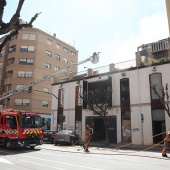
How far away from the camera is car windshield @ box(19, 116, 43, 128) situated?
1402 centimetres

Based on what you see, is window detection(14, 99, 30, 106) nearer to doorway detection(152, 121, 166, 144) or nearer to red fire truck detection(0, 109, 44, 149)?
red fire truck detection(0, 109, 44, 149)

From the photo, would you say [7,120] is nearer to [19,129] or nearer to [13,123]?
[13,123]

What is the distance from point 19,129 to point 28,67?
26483mm

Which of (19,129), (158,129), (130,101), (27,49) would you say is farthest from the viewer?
(27,49)

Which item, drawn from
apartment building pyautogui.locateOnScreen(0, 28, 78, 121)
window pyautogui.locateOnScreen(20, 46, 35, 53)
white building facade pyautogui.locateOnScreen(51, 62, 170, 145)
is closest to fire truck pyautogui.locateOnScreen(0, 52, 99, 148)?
white building facade pyautogui.locateOnScreen(51, 62, 170, 145)

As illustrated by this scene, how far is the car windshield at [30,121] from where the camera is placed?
14.0 m

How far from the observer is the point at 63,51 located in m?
46.9

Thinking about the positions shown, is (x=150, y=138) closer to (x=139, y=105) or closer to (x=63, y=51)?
(x=139, y=105)

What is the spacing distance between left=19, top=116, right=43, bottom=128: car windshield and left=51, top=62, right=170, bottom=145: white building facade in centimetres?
1013

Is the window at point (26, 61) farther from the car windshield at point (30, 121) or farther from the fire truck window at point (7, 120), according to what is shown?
the fire truck window at point (7, 120)

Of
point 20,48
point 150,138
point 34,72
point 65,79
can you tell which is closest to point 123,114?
point 150,138

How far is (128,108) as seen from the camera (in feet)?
72.2

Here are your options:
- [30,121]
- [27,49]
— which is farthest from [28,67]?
[30,121]

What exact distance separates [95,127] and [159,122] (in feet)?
26.2
